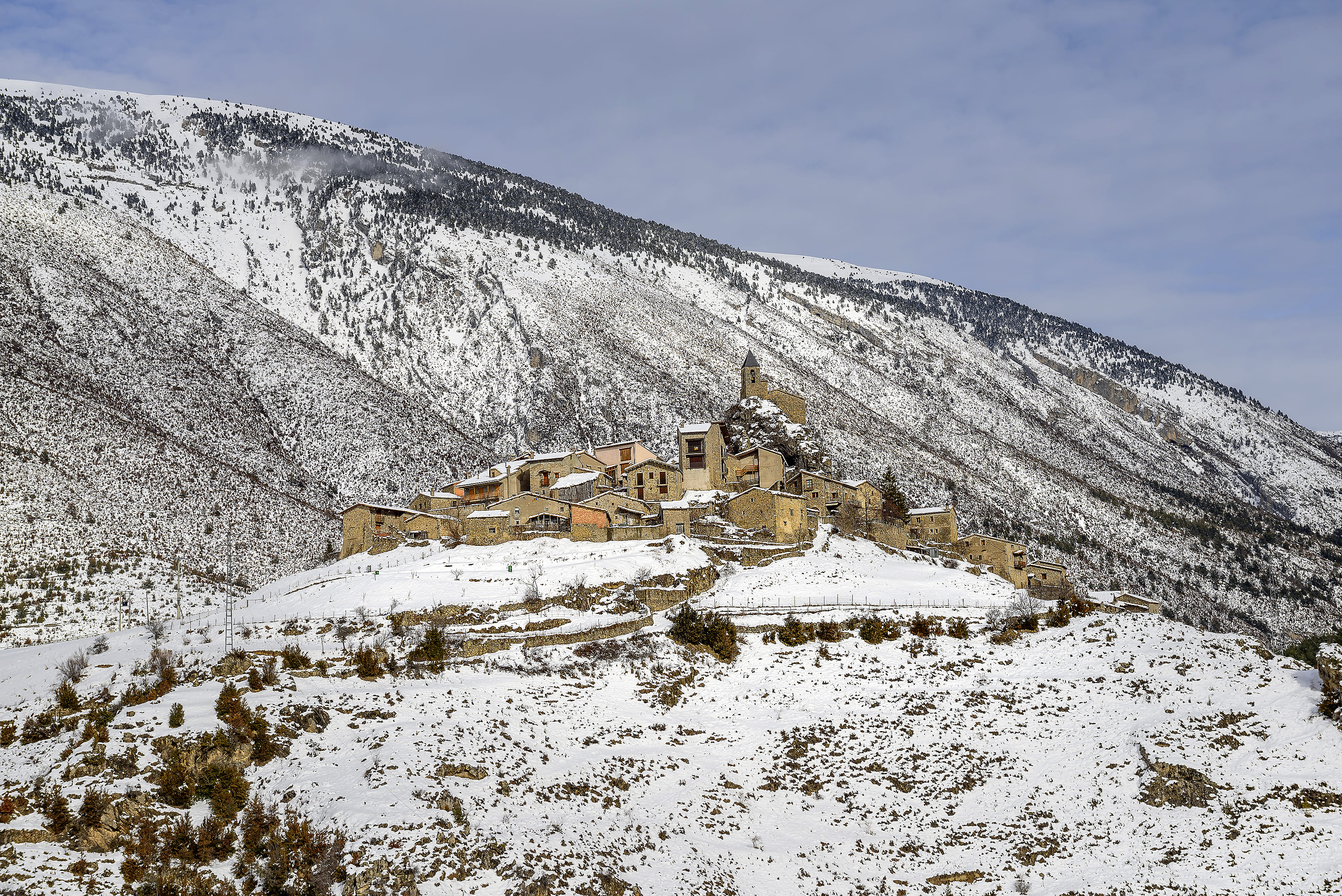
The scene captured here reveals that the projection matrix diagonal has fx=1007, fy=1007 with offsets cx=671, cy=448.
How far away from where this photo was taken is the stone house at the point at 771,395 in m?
79.1

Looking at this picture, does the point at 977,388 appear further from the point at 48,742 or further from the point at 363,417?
the point at 48,742

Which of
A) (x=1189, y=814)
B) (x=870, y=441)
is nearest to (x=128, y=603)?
(x=1189, y=814)

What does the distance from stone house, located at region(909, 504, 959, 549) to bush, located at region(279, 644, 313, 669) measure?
147ft

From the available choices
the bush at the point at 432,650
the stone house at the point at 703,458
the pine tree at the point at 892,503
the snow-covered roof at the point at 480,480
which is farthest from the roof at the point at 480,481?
the bush at the point at 432,650

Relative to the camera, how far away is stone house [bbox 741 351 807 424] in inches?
3113

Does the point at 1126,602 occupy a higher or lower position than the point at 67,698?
higher

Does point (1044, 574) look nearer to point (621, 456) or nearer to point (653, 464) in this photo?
point (653, 464)

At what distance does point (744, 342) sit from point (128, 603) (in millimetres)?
124738

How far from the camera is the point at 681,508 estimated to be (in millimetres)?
60250

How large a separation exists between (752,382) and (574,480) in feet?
70.6

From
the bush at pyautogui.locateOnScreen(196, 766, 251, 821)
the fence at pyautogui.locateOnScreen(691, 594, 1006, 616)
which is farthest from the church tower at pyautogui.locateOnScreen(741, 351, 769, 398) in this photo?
the bush at pyautogui.locateOnScreen(196, 766, 251, 821)

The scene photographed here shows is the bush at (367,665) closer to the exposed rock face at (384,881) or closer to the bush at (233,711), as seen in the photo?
the bush at (233,711)

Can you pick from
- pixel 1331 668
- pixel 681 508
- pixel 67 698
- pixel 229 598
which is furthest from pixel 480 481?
pixel 1331 668

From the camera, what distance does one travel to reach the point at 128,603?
64.6 meters
